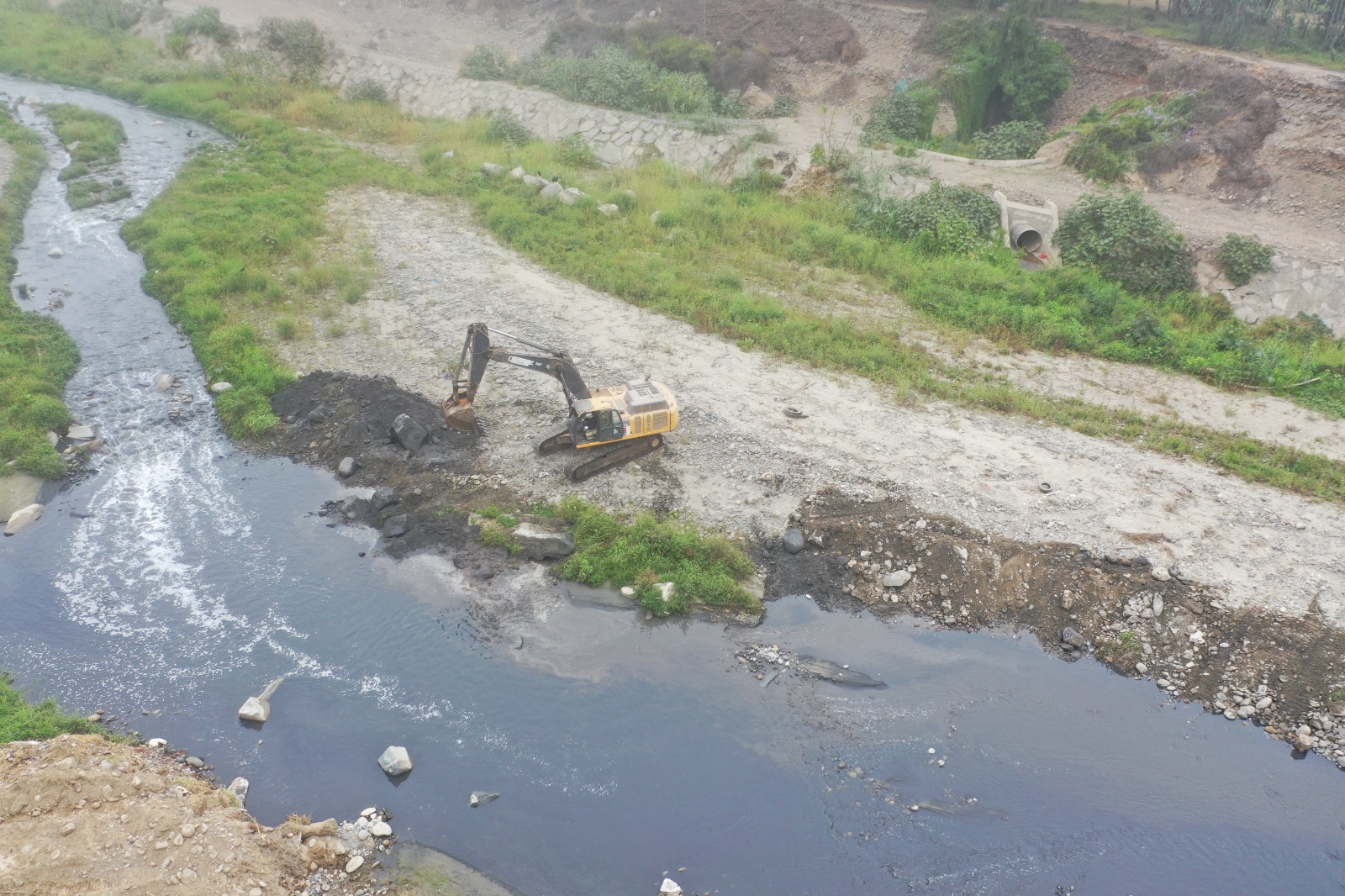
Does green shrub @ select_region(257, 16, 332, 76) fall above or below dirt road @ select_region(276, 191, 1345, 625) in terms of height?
above

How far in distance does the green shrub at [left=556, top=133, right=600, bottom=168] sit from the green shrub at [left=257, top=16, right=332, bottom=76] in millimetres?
14181

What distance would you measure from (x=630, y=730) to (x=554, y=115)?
91.4 feet

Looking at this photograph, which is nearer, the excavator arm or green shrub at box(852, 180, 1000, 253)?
the excavator arm

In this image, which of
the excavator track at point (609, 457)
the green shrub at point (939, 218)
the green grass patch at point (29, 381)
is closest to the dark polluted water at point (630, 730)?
the green grass patch at point (29, 381)

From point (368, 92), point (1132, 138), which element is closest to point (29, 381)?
point (368, 92)

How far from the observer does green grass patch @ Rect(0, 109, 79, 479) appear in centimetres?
1759

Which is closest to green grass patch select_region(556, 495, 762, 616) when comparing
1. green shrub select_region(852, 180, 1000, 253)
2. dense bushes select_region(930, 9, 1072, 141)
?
green shrub select_region(852, 180, 1000, 253)

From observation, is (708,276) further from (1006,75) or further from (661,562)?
(1006,75)

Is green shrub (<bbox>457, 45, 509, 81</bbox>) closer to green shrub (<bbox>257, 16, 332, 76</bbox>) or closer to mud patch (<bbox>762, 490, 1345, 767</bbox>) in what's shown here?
green shrub (<bbox>257, 16, 332, 76</bbox>)

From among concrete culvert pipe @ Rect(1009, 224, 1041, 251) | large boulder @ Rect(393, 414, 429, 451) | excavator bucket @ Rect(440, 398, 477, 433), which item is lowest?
large boulder @ Rect(393, 414, 429, 451)

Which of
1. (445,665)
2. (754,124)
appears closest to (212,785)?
(445,665)

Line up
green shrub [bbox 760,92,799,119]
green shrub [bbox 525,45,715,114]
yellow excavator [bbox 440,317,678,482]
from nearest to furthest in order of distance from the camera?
yellow excavator [bbox 440,317,678,482]
green shrub [bbox 525,45,715,114]
green shrub [bbox 760,92,799,119]

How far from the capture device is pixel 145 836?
34.3 feet

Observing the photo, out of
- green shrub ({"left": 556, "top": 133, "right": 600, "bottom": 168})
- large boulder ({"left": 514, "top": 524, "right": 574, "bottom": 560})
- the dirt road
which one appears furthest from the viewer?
green shrub ({"left": 556, "top": 133, "right": 600, "bottom": 168})
